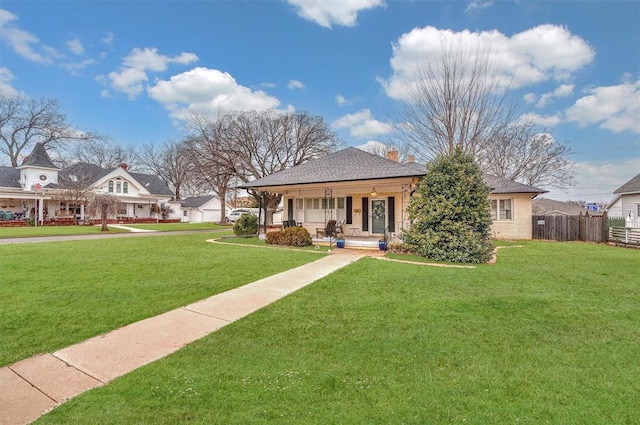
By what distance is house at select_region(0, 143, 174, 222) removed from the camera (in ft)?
98.3

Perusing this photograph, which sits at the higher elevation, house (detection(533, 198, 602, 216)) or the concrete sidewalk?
house (detection(533, 198, 602, 216))

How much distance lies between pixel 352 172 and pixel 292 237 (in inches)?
168

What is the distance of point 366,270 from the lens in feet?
28.5

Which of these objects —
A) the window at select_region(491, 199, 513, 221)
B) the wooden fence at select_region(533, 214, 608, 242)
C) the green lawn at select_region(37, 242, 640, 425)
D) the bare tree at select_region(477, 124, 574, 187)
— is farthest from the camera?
the bare tree at select_region(477, 124, 574, 187)

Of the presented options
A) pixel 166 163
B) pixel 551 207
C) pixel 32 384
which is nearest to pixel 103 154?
pixel 166 163

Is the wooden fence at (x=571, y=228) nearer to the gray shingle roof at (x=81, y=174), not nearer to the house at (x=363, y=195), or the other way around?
the house at (x=363, y=195)

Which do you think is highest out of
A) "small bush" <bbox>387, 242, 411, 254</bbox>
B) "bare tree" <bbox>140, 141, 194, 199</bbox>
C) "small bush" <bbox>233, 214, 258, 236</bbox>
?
"bare tree" <bbox>140, 141, 194, 199</bbox>

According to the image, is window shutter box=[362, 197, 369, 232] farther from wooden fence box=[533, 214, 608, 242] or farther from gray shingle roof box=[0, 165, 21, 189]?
gray shingle roof box=[0, 165, 21, 189]

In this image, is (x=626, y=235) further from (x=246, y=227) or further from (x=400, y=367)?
(x=246, y=227)

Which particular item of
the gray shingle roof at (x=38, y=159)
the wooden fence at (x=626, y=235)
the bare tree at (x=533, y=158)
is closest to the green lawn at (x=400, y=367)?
the wooden fence at (x=626, y=235)

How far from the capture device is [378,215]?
52.5ft

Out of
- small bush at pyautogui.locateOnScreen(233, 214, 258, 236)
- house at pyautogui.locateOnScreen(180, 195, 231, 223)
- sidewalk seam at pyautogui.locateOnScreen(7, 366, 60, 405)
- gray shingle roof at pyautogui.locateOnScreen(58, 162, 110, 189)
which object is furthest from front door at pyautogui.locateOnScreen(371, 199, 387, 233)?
house at pyautogui.locateOnScreen(180, 195, 231, 223)

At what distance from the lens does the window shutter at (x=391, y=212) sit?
15484 millimetres

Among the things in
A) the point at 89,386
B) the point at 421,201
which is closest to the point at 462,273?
the point at 421,201
